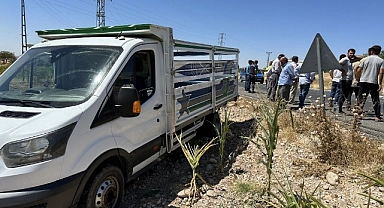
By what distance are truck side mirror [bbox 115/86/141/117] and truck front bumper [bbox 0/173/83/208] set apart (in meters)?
0.77

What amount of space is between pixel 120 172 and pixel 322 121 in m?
3.52

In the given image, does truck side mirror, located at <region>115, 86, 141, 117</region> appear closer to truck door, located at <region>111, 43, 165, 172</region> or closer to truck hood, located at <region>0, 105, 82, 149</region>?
truck door, located at <region>111, 43, 165, 172</region>

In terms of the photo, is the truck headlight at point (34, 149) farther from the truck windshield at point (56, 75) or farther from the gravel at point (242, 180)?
the gravel at point (242, 180)

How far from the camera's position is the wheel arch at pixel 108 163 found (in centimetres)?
253

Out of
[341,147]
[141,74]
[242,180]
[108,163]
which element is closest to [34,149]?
[108,163]

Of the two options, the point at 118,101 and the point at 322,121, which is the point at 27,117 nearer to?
the point at 118,101

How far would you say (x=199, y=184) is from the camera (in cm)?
401

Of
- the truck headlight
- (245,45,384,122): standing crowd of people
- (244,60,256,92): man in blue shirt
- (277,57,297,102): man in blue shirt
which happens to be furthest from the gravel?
(244,60,256,92): man in blue shirt

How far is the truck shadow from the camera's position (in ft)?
11.8

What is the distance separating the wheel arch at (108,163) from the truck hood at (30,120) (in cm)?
55

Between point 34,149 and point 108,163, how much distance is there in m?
0.93

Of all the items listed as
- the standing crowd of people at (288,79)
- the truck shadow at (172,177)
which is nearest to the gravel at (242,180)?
the truck shadow at (172,177)

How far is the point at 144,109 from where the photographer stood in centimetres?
342

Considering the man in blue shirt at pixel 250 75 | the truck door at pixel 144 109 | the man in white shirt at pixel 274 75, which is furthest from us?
the man in blue shirt at pixel 250 75
